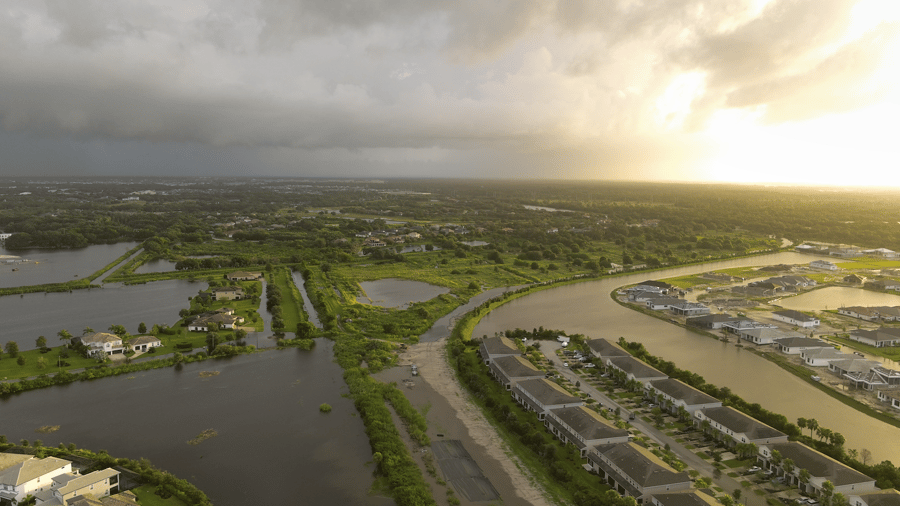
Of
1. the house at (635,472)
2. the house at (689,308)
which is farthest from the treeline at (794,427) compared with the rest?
the house at (689,308)

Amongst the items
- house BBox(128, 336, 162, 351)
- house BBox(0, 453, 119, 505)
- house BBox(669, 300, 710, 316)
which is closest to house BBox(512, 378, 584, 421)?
house BBox(0, 453, 119, 505)

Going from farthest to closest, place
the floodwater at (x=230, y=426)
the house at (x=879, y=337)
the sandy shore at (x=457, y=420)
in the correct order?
1. the house at (x=879, y=337)
2. the floodwater at (x=230, y=426)
3. the sandy shore at (x=457, y=420)

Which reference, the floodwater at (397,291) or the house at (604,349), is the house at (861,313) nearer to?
the house at (604,349)

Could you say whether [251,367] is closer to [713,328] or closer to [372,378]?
[372,378]

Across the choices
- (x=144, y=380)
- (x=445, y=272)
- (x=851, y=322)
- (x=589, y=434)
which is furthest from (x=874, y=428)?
(x=445, y=272)

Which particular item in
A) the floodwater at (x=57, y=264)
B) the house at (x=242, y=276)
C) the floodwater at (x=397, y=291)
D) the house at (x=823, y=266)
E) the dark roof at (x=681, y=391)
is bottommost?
the floodwater at (x=57, y=264)

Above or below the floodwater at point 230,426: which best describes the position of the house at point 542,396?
above

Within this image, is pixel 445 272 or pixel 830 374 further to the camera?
pixel 445 272

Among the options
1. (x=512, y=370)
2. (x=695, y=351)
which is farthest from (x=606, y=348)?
(x=695, y=351)
